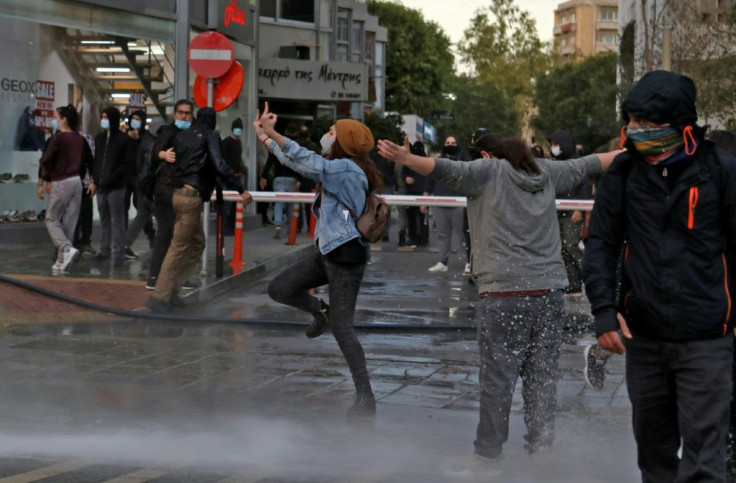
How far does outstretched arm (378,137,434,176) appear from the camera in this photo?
217 inches

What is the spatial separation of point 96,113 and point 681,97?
653 inches

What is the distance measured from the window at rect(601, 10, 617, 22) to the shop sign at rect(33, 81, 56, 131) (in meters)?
178

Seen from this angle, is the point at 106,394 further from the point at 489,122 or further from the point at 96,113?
Answer: the point at 489,122

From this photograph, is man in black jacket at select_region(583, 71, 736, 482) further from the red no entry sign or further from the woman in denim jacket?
the red no entry sign

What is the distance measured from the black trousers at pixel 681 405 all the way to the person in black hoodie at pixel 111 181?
11.5 metres

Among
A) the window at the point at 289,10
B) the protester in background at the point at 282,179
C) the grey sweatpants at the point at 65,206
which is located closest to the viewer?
the grey sweatpants at the point at 65,206

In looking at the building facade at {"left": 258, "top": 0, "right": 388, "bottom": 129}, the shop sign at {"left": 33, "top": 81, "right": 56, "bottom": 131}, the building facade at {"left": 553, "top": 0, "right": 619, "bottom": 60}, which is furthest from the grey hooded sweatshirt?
the building facade at {"left": 553, "top": 0, "right": 619, "bottom": 60}

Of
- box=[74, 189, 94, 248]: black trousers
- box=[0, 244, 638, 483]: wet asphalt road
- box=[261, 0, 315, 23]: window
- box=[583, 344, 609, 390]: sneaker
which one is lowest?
box=[0, 244, 638, 483]: wet asphalt road

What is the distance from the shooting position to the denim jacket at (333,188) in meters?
7.33

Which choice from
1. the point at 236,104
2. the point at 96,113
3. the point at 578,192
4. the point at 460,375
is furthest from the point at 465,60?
the point at 460,375

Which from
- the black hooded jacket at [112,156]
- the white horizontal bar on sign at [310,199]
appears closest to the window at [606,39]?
the white horizontal bar on sign at [310,199]

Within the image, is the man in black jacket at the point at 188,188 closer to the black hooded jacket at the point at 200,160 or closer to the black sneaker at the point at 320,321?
the black hooded jacket at the point at 200,160

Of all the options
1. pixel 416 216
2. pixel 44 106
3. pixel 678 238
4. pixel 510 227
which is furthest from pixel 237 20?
pixel 678 238

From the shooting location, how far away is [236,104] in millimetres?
25703
